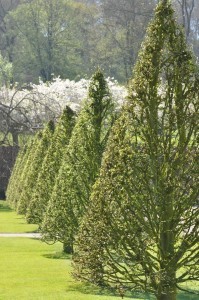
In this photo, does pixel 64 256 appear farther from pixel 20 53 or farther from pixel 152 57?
pixel 20 53

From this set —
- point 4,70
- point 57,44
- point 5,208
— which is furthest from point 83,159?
point 57,44

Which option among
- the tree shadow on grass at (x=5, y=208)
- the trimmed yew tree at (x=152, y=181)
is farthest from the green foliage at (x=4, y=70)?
the trimmed yew tree at (x=152, y=181)

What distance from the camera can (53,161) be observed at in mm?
19266

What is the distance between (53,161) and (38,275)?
568 centimetres

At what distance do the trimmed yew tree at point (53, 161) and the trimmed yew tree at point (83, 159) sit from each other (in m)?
3.41

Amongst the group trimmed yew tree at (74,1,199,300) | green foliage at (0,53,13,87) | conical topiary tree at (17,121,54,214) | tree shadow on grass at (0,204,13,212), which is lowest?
trimmed yew tree at (74,1,199,300)

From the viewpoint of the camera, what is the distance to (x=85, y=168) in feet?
47.7

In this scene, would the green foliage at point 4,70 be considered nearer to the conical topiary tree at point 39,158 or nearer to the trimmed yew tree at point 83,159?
the conical topiary tree at point 39,158

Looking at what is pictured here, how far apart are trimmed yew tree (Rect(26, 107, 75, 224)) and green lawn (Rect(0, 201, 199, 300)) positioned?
101cm

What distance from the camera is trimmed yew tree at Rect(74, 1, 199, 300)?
28.6ft

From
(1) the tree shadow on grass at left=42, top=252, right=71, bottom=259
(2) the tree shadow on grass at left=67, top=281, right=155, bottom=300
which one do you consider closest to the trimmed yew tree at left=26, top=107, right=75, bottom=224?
(1) the tree shadow on grass at left=42, top=252, right=71, bottom=259

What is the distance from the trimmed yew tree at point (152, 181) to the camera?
873 centimetres

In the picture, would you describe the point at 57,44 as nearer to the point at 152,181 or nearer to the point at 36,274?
the point at 36,274

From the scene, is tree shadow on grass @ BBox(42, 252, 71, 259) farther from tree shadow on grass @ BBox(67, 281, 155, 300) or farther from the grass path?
tree shadow on grass @ BBox(67, 281, 155, 300)
